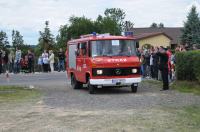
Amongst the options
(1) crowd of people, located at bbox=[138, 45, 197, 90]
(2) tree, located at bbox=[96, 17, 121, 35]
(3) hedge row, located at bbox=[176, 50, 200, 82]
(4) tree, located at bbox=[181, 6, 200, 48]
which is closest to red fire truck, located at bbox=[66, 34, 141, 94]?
(1) crowd of people, located at bbox=[138, 45, 197, 90]

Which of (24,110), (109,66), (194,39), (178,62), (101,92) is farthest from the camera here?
(194,39)

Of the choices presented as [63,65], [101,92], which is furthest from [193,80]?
[63,65]

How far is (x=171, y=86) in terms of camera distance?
2428 cm

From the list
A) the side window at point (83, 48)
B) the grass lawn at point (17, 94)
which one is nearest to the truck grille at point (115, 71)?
the side window at point (83, 48)

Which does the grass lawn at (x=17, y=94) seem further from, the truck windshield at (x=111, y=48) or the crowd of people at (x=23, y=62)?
the crowd of people at (x=23, y=62)

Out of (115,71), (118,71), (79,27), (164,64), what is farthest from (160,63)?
(79,27)

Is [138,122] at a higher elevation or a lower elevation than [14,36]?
lower

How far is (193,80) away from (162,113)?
30.4 feet

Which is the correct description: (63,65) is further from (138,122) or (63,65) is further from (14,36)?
(14,36)

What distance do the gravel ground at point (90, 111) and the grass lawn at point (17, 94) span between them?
611 mm

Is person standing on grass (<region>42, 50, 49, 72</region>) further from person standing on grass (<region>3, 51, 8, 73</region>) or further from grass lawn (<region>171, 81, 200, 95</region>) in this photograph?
grass lawn (<region>171, 81, 200, 95</region>)

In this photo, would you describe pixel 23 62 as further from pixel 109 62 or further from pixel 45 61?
pixel 109 62

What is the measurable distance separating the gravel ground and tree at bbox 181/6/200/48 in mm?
40681

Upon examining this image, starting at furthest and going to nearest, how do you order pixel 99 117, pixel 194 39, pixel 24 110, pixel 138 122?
1. pixel 194 39
2. pixel 24 110
3. pixel 99 117
4. pixel 138 122
